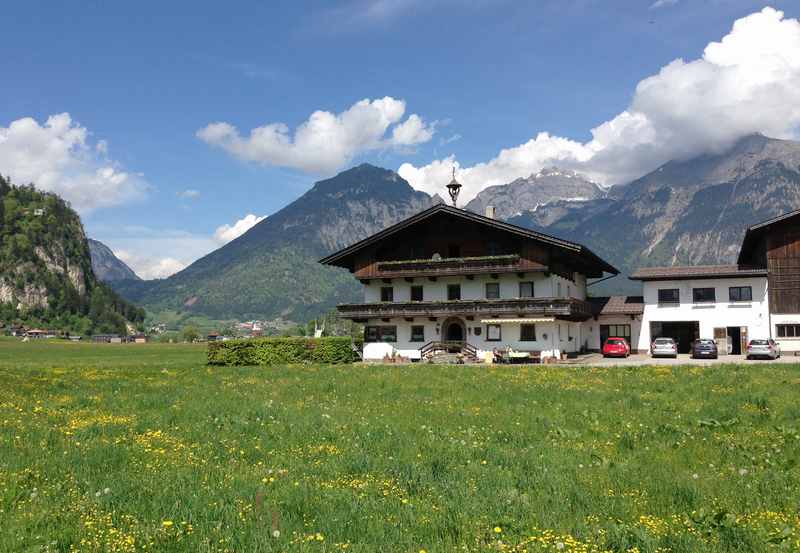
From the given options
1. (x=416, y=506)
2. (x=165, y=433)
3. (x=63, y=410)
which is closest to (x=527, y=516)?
(x=416, y=506)

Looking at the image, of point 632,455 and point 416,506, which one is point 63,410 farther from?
point 632,455

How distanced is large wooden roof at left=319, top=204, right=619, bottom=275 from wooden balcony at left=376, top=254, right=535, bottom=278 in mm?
2102

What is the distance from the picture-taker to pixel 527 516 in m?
7.35

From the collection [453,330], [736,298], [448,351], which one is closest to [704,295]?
[736,298]

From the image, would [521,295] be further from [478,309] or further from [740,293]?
[740,293]

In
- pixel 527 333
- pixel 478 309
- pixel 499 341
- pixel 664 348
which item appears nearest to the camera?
pixel 664 348

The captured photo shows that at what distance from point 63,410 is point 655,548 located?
47.3 ft

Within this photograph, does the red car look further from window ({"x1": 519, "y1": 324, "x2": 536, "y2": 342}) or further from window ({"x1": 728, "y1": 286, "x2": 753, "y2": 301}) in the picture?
window ({"x1": 728, "y1": 286, "x2": 753, "y2": 301})

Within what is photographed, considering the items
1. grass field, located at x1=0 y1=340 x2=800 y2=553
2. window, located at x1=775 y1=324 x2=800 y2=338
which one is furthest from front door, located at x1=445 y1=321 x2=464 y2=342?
grass field, located at x1=0 y1=340 x2=800 y2=553

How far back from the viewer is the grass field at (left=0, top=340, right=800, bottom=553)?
6.68 metres

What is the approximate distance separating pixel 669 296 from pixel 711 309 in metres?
3.48

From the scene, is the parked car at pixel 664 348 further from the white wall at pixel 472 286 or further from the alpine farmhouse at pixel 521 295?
the white wall at pixel 472 286

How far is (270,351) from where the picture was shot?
48.2m

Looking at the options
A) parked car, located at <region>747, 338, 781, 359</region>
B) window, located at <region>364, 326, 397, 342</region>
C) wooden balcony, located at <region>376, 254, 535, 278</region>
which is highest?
wooden balcony, located at <region>376, 254, 535, 278</region>
